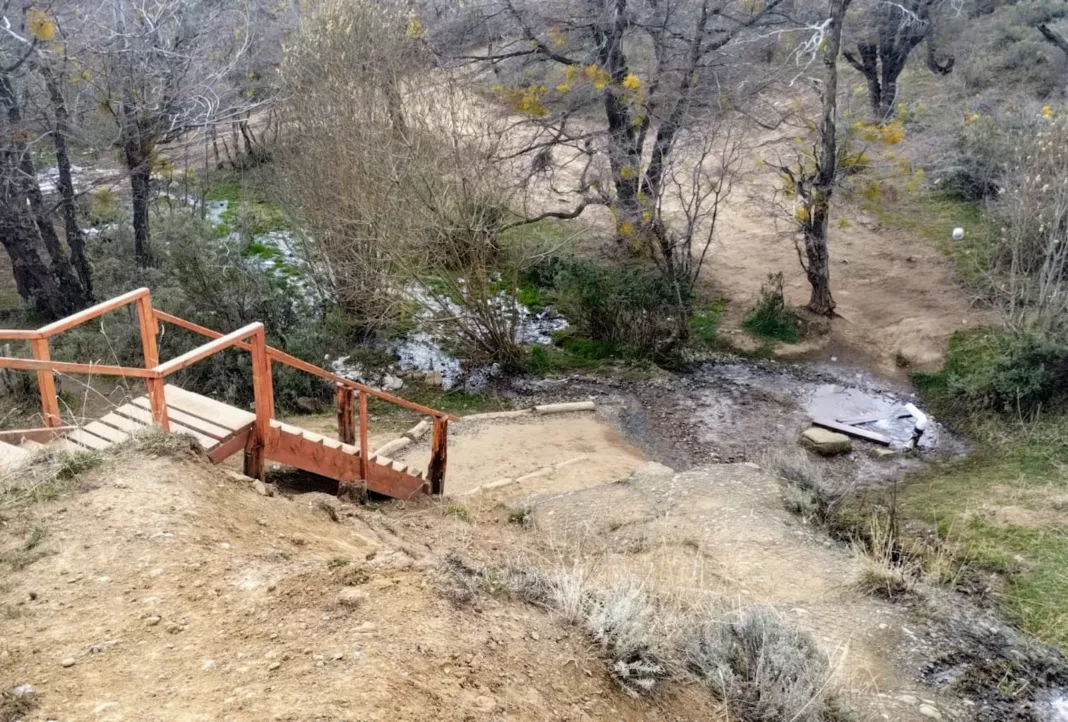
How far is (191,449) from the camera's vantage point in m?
5.48

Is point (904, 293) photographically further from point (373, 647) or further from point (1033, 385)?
point (373, 647)

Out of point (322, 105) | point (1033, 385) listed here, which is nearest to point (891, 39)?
point (1033, 385)

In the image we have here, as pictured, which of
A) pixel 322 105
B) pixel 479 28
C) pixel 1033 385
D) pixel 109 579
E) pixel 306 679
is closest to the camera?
pixel 306 679

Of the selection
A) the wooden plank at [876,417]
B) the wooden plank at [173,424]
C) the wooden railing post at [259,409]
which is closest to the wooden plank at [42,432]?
the wooden plank at [173,424]

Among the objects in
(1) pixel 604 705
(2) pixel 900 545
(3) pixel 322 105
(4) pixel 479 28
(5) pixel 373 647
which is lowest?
(2) pixel 900 545

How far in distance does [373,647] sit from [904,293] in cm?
1380

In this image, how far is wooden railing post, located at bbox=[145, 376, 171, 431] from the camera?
534cm

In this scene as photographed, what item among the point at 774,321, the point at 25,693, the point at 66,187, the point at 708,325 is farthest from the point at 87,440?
the point at 774,321

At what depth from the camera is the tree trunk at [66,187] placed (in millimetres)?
13087

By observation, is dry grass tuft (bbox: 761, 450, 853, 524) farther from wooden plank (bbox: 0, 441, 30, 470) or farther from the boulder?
wooden plank (bbox: 0, 441, 30, 470)

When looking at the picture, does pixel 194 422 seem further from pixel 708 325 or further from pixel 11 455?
pixel 708 325

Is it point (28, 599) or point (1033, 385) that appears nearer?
point (28, 599)

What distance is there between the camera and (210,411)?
6.29 meters

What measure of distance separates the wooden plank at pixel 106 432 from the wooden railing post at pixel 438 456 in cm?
299
